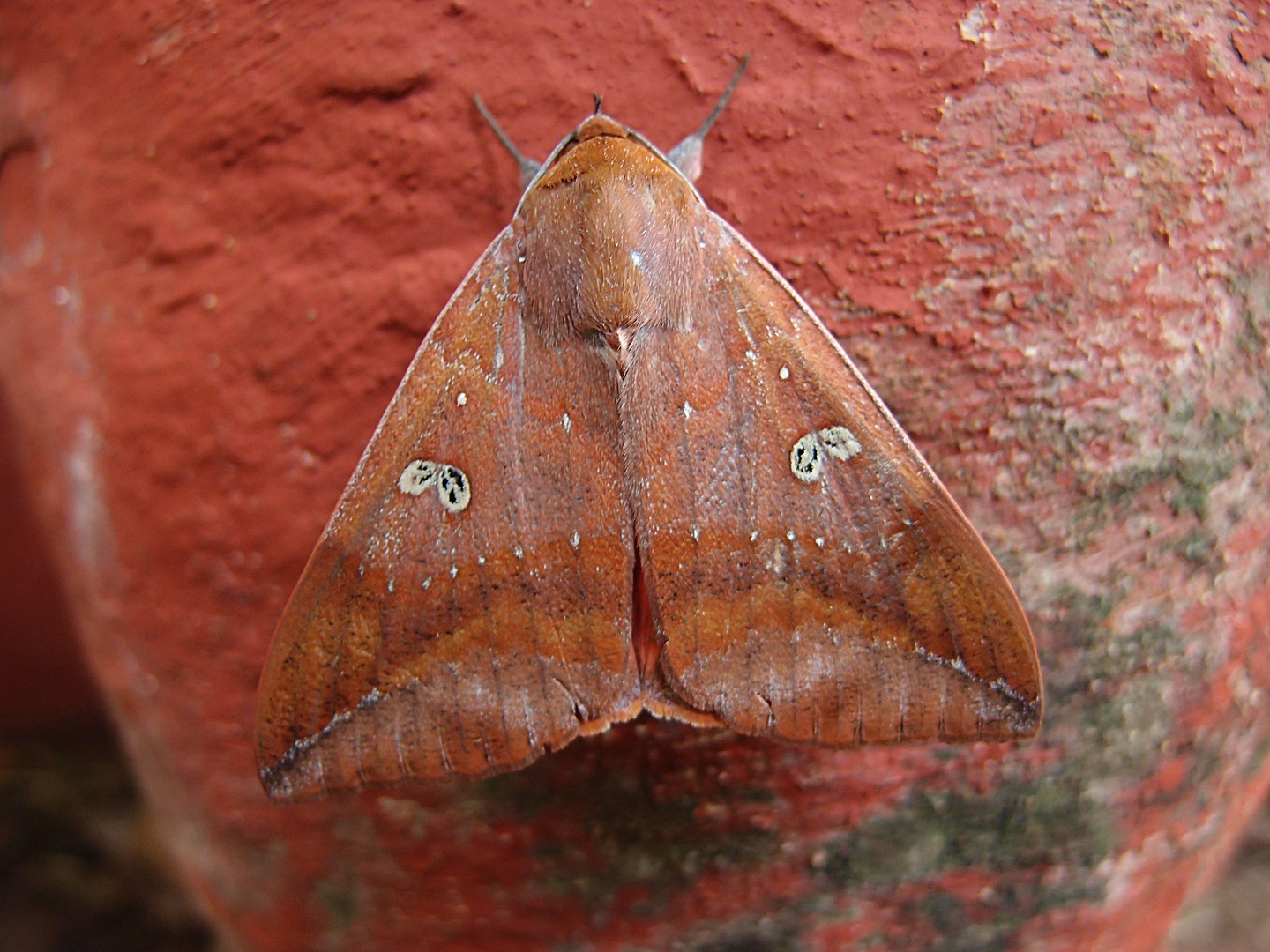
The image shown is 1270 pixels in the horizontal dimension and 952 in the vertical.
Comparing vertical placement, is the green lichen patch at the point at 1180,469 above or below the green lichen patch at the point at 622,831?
above

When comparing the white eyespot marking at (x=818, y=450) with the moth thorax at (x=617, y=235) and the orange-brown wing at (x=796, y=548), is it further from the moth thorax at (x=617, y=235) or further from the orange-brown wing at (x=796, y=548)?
the moth thorax at (x=617, y=235)

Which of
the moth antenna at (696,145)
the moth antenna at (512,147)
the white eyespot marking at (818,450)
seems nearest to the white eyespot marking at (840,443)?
the white eyespot marking at (818,450)

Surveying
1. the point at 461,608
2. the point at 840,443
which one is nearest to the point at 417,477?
the point at 461,608

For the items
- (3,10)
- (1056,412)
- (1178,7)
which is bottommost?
(1056,412)

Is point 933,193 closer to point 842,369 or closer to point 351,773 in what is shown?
point 842,369

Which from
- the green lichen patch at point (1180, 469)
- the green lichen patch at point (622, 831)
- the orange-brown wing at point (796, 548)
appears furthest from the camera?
the green lichen patch at point (622, 831)

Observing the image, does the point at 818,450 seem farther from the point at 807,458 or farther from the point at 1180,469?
the point at 1180,469

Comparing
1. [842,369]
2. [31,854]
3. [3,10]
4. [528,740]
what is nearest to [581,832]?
[528,740]

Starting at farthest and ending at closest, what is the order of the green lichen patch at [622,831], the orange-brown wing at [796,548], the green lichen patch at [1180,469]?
the green lichen patch at [622,831] < the green lichen patch at [1180,469] < the orange-brown wing at [796,548]
